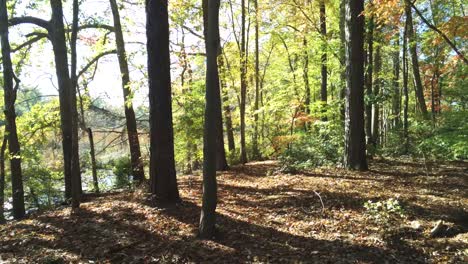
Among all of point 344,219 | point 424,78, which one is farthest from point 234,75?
point 424,78

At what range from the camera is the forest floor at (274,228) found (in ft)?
16.0

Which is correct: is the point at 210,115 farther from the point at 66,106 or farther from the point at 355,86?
the point at 66,106

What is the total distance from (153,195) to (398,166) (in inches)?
269

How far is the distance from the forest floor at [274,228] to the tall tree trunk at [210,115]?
614mm

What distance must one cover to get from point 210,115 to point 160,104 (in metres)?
2.35

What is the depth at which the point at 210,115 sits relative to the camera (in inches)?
196

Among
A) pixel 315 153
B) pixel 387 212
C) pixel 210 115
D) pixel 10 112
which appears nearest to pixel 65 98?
pixel 10 112

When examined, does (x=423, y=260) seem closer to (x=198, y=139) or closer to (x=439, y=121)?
(x=439, y=121)

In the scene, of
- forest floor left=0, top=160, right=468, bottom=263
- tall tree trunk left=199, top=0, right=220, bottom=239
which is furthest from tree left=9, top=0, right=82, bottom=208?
tall tree trunk left=199, top=0, right=220, bottom=239

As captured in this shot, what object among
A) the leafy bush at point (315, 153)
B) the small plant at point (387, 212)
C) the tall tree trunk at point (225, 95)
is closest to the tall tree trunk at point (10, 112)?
the tall tree trunk at point (225, 95)

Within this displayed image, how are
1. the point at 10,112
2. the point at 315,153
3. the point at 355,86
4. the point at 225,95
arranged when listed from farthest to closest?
the point at 225,95, the point at 315,153, the point at 10,112, the point at 355,86

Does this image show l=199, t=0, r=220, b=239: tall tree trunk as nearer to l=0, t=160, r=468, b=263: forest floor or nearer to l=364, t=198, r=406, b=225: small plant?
l=0, t=160, r=468, b=263: forest floor

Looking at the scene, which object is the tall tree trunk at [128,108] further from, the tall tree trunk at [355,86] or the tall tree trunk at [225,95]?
the tall tree trunk at [355,86]

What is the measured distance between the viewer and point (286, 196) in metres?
7.53
